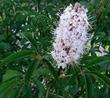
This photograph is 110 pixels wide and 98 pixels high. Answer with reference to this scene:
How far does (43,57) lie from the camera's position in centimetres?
200

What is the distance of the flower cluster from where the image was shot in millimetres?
1949

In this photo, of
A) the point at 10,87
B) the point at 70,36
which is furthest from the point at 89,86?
the point at 10,87

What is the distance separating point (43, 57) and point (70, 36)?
0.16 metres

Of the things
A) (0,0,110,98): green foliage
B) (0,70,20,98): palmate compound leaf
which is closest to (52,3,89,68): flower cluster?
(0,0,110,98): green foliage

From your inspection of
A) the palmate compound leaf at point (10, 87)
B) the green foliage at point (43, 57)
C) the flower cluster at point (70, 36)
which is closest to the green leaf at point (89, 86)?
the green foliage at point (43, 57)

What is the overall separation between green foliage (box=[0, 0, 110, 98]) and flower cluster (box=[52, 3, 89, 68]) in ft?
0.21

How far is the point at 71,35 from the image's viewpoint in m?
1.95

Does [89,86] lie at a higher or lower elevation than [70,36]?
lower

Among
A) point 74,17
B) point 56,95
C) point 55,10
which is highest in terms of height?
point 55,10

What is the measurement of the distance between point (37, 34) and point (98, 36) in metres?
0.46

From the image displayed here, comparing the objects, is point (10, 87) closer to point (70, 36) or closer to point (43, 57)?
point (43, 57)

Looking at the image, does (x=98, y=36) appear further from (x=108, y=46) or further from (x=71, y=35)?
(x=71, y=35)

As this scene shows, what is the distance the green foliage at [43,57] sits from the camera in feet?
6.54

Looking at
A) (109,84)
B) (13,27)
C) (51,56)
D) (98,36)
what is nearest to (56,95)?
(51,56)
